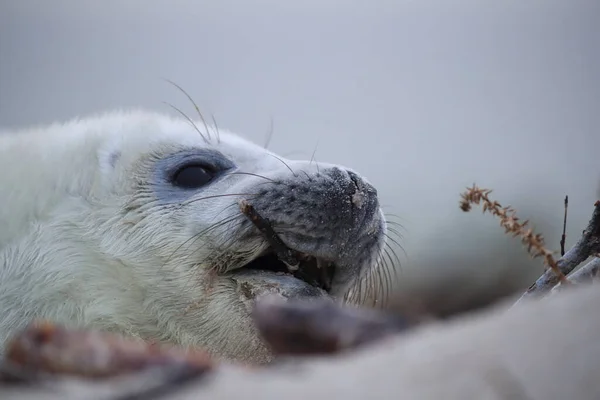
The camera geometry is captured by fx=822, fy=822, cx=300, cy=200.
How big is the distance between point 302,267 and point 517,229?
29.4 inches

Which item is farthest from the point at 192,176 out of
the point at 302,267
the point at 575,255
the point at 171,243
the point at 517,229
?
the point at 575,255

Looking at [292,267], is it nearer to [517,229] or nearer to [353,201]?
[353,201]

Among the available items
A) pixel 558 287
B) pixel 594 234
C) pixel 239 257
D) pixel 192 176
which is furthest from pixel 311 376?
pixel 192 176

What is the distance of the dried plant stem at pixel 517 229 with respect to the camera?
1897mm

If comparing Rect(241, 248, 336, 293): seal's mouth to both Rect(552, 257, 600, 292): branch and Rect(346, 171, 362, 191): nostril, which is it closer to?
Rect(346, 171, 362, 191): nostril

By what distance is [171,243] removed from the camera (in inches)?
101

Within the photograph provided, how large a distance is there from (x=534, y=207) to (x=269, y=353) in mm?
5592

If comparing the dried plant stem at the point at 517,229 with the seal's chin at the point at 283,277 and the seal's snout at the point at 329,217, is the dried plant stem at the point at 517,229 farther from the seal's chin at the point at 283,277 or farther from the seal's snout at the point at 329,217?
the seal's chin at the point at 283,277

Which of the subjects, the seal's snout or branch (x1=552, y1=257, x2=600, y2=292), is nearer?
branch (x1=552, y1=257, x2=600, y2=292)

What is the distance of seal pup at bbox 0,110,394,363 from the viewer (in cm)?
246

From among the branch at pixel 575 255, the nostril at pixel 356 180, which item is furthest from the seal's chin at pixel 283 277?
the branch at pixel 575 255

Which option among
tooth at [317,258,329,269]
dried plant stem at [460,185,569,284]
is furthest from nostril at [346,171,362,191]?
dried plant stem at [460,185,569,284]

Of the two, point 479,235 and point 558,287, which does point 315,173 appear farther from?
point 479,235

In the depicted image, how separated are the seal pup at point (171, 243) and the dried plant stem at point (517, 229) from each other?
0.45 m
